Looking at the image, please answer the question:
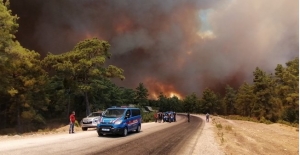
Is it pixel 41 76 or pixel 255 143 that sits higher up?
pixel 41 76

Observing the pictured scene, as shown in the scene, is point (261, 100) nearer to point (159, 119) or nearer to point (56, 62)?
point (159, 119)

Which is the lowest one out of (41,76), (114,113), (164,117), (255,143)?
(255,143)

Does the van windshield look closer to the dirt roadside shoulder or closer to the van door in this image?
the van door

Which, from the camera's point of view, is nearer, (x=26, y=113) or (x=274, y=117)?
(x=26, y=113)

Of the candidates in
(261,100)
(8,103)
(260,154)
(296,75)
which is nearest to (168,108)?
(261,100)

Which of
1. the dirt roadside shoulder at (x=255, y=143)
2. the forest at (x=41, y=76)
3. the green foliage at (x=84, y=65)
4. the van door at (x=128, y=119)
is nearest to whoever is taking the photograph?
the dirt roadside shoulder at (x=255, y=143)

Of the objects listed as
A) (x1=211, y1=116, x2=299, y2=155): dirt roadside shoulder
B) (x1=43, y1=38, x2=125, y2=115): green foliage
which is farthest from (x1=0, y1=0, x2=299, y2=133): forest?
(x1=211, y1=116, x2=299, y2=155): dirt roadside shoulder

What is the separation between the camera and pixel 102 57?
3772 centimetres

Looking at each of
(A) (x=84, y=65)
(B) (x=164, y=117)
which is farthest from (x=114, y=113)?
(B) (x=164, y=117)

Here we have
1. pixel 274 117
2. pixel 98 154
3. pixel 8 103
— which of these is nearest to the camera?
pixel 98 154

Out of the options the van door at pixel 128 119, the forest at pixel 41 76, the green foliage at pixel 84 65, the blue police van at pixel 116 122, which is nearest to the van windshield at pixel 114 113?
the blue police van at pixel 116 122

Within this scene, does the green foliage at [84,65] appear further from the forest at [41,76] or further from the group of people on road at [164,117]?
the group of people on road at [164,117]

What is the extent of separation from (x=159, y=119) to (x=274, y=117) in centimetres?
4009

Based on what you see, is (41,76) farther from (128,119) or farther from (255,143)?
(255,143)
